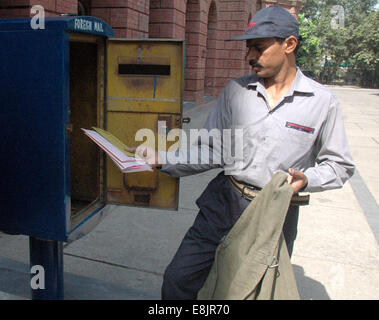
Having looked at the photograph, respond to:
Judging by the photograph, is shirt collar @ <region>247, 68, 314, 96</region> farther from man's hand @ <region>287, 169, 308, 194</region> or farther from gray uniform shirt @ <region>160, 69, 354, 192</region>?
man's hand @ <region>287, 169, 308, 194</region>

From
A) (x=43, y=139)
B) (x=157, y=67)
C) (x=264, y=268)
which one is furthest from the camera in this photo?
(x=157, y=67)

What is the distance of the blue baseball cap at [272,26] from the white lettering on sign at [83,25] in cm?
79

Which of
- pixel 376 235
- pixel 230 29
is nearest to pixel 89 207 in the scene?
pixel 376 235

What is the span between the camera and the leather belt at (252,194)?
2131mm

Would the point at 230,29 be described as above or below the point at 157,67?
above

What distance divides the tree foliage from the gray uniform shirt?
38.9 m

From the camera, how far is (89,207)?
8.57ft

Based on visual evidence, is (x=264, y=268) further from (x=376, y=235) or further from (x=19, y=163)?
(x=376, y=235)

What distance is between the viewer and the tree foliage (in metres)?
47.4

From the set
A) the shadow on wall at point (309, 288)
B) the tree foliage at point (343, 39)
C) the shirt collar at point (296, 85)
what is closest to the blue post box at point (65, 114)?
the shirt collar at point (296, 85)

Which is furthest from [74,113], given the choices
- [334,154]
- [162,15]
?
[162,15]

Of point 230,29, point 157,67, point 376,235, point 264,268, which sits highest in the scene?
point 230,29

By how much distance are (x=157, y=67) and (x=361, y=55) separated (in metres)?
50.9

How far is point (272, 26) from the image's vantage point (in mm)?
2084
